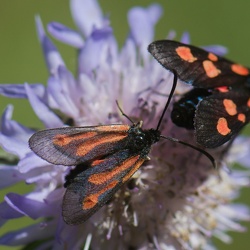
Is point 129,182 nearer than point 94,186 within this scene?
No

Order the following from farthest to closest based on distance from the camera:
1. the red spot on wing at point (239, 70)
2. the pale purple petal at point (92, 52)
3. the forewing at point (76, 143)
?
the pale purple petal at point (92, 52) → the red spot on wing at point (239, 70) → the forewing at point (76, 143)

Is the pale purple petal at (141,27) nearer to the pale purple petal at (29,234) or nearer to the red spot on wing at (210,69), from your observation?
the red spot on wing at (210,69)

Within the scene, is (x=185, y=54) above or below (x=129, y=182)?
above

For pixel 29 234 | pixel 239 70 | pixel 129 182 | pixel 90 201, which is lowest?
pixel 29 234

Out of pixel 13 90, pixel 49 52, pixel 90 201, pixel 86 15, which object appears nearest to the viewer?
pixel 90 201

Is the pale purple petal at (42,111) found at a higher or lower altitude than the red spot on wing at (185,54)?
lower

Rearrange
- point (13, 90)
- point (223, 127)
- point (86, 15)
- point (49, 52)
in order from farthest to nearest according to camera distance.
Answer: point (86, 15) → point (49, 52) → point (13, 90) → point (223, 127)

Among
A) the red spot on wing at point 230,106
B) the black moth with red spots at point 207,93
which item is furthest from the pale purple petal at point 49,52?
the red spot on wing at point 230,106

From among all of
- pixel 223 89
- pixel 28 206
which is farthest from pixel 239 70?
pixel 28 206

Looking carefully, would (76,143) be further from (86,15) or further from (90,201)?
(86,15)
